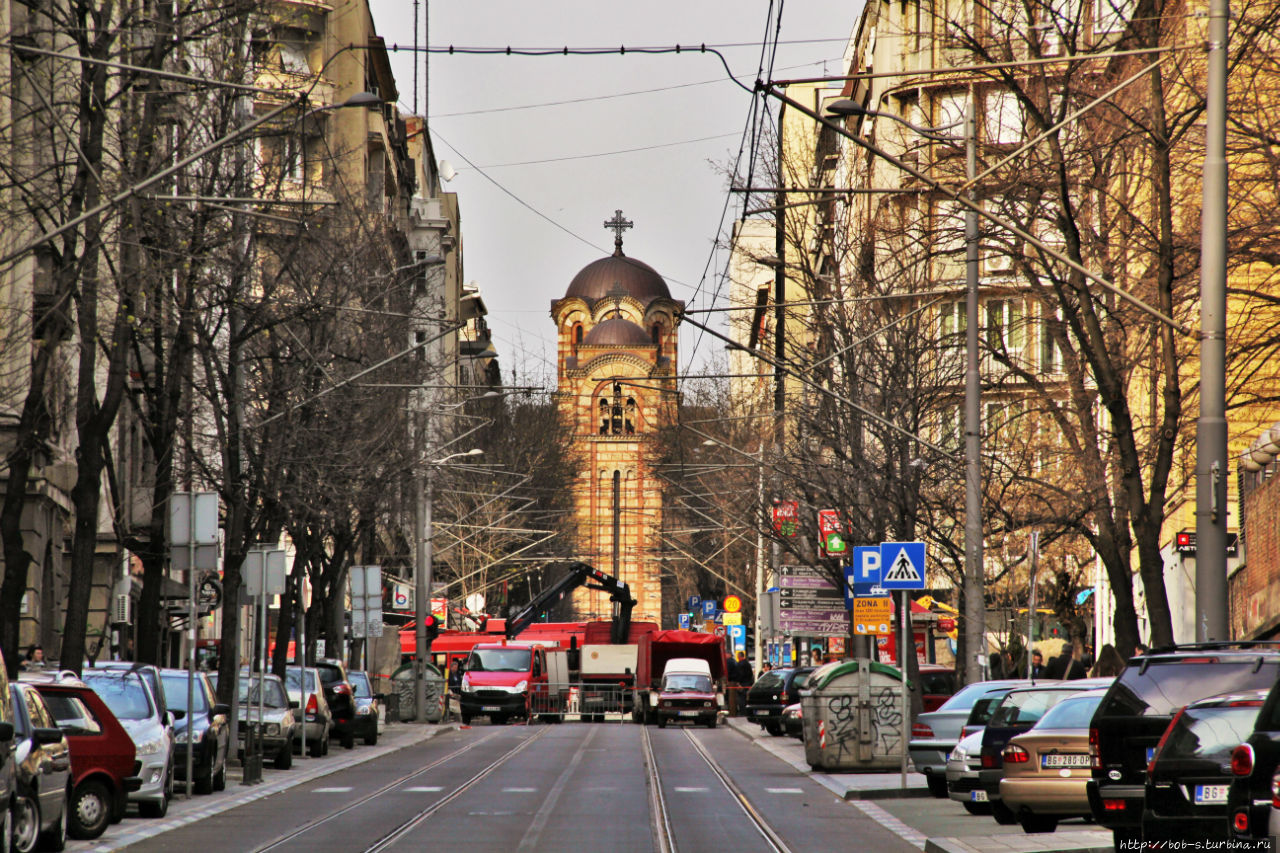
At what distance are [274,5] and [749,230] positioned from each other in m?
104

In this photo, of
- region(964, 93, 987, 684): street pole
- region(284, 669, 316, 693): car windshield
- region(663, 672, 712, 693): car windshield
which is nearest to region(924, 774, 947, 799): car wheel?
region(964, 93, 987, 684): street pole

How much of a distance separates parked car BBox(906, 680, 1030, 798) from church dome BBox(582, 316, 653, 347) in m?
120

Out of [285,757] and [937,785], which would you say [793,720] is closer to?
[285,757]

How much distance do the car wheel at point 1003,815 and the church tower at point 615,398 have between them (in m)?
119

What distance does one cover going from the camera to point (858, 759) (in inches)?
1117

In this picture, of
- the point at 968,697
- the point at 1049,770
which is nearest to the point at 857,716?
the point at 968,697

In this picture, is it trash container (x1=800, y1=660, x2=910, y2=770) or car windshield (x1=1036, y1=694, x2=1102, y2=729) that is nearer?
car windshield (x1=1036, y1=694, x2=1102, y2=729)

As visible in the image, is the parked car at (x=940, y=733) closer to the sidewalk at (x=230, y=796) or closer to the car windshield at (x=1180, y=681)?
the sidewalk at (x=230, y=796)

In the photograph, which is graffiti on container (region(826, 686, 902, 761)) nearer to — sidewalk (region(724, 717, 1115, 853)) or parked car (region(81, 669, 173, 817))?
sidewalk (region(724, 717, 1115, 853))

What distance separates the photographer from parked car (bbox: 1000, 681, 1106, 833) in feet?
56.0

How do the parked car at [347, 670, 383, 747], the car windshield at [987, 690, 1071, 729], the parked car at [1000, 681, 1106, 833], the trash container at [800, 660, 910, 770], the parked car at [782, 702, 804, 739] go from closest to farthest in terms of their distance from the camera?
the parked car at [1000, 681, 1106, 833]
the car windshield at [987, 690, 1071, 729]
the trash container at [800, 660, 910, 770]
the parked car at [347, 670, 383, 747]
the parked car at [782, 702, 804, 739]

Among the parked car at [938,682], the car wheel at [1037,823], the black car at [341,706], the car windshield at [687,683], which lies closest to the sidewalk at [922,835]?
the car wheel at [1037,823]

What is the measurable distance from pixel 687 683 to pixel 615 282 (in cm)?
9801

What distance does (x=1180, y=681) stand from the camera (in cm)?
1377
